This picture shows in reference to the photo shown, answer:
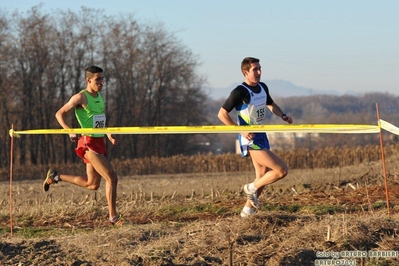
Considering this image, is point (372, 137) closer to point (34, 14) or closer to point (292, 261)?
point (34, 14)

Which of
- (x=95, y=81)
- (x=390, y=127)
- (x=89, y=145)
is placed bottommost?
(x=89, y=145)

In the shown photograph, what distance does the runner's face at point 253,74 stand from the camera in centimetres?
938

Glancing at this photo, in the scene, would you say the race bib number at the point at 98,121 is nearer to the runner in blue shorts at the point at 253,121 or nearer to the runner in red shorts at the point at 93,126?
the runner in red shorts at the point at 93,126

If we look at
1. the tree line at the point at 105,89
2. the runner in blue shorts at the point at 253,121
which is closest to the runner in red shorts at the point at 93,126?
the runner in blue shorts at the point at 253,121

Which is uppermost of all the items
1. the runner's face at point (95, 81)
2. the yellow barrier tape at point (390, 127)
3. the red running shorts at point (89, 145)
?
the runner's face at point (95, 81)

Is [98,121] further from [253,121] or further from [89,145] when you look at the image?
[253,121]

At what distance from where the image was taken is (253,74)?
30.8 feet

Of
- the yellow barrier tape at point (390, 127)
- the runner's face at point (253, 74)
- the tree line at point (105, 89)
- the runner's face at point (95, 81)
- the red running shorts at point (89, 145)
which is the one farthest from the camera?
the tree line at point (105, 89)

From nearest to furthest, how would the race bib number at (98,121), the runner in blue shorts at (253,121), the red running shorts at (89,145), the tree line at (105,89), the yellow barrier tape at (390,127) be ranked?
1. the yellow barrier tape at (390,127)
2. the runner in blue shorts at (253,121)
3. the red running shorts at (89,145)
4. the race bib number at (98,121)
5. the tree line at (105,89)

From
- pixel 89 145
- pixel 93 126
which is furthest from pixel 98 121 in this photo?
pixel 89 145

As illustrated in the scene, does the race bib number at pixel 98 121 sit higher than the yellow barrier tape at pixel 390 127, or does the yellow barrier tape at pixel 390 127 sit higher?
the race bib number at pixel 98 121

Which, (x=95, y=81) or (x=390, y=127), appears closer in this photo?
(x=390, y=127)

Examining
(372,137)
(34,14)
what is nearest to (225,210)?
(34,14)

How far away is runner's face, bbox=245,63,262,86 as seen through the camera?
9.38m
